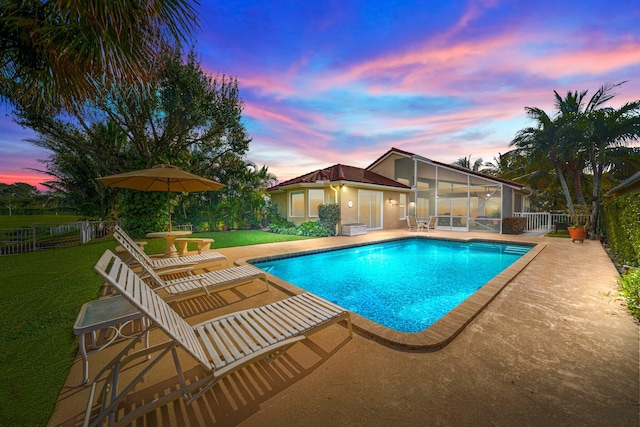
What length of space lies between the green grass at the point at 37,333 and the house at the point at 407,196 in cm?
1079

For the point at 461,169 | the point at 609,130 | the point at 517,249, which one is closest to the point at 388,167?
the point at 461,169

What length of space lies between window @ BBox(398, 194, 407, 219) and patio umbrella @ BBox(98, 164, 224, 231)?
13.6m

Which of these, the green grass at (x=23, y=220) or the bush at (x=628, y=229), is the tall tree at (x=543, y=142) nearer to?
the bush at (x=628, y=229)

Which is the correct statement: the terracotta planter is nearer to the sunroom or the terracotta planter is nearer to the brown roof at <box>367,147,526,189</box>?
the sunroom

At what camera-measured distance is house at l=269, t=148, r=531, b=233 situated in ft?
47.5

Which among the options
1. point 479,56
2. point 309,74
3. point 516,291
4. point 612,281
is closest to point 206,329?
point 516,291

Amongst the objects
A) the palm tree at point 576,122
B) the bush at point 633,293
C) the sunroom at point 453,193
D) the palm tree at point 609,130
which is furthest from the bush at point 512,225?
the bush at point 633,293

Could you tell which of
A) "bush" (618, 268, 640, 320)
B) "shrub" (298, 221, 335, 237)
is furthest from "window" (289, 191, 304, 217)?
"bush" (618, 268, 640, 320)

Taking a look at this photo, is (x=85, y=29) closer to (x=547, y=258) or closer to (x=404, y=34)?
(x=404, y=34)

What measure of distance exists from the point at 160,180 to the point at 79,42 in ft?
17.5

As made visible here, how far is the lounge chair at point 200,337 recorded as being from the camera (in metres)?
1.80

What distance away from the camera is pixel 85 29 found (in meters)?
2.79

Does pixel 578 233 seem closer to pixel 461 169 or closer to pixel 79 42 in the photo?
pixel 461 169

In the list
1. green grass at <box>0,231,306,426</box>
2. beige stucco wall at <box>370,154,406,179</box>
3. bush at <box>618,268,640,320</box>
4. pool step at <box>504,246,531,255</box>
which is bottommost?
pool step at <box>504,246,531,255</box>
